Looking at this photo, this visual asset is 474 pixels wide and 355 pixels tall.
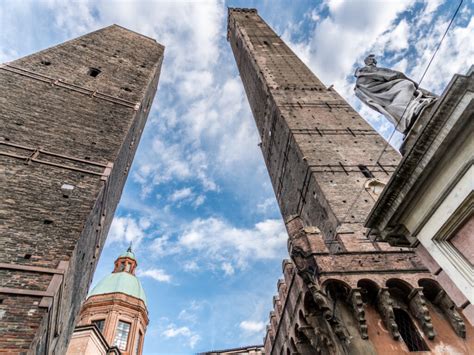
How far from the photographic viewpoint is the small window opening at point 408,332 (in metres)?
6.48

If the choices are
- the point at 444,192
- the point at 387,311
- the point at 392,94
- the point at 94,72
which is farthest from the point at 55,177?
the point at 387,311

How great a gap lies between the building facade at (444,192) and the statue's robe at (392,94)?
12.6 inches

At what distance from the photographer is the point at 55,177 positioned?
274 inches

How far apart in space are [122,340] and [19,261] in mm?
17906

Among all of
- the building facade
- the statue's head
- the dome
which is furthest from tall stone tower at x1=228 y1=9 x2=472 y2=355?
the dome

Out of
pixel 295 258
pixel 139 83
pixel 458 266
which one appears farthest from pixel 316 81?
pixel 458 266

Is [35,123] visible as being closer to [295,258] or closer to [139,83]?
[139,83]

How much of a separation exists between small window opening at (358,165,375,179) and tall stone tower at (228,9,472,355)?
0.11 ft

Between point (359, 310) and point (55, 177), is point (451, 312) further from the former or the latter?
point (55, 177)

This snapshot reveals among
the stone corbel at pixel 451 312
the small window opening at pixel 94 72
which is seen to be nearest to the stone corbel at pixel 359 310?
the stone corbel at pixel 451 312

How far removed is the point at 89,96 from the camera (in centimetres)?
1068

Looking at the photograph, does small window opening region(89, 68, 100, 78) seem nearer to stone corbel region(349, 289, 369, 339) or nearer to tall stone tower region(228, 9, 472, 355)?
tall stone tower region(228, 9, 472, 355)

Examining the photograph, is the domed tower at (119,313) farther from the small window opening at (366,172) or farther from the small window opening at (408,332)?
the small window opening at (408,332)

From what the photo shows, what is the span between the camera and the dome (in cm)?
2214
